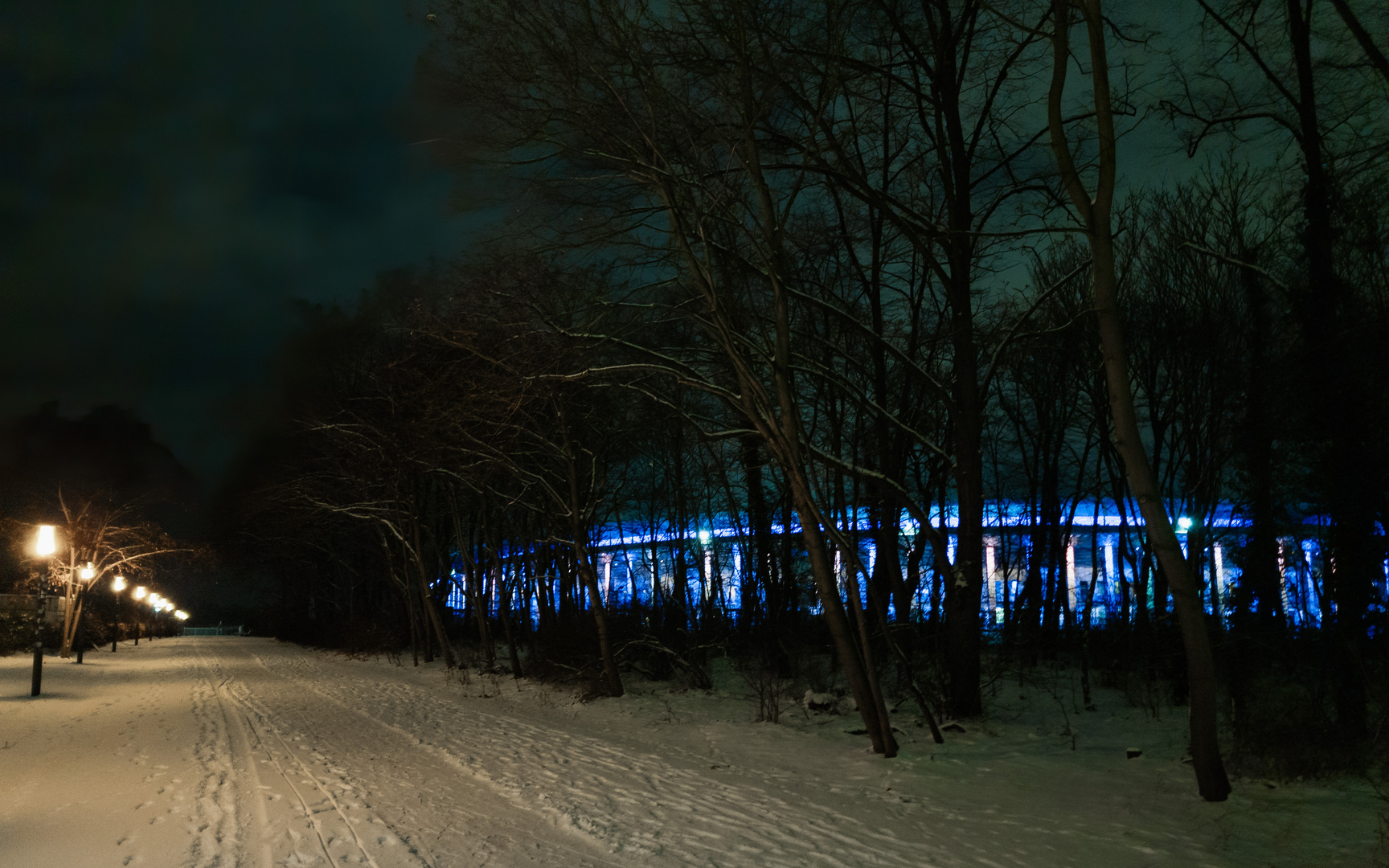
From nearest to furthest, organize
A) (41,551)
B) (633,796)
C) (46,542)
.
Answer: (633,796) < (41,551) < (46,542)

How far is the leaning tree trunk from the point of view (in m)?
7.89

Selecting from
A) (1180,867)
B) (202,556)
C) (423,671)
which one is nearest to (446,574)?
(423,671)

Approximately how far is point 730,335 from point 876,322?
614 cm

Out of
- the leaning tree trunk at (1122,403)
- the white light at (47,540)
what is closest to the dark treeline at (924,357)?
the leaning tree trunk at (1122,403)

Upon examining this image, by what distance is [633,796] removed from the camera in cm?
832

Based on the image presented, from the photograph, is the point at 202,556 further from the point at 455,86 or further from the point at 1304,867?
the point at 1304,867

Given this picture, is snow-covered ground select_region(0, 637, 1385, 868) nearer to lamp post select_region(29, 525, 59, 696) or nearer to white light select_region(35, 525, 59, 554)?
lamp post select_region(29, 525, 59, 696)

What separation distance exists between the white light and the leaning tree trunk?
21375 mm

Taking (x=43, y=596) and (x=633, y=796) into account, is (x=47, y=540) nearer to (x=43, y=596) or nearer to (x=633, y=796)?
(x=43, y=596)

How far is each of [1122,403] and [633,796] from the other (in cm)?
560

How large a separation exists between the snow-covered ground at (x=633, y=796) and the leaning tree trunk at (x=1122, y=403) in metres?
0.71

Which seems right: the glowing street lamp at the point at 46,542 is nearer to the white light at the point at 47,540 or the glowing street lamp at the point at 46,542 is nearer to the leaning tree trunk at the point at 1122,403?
the white light at the point at 47,540

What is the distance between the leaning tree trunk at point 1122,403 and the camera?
25.9 feet

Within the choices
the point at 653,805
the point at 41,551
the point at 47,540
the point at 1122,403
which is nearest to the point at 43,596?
the point at 47,540
